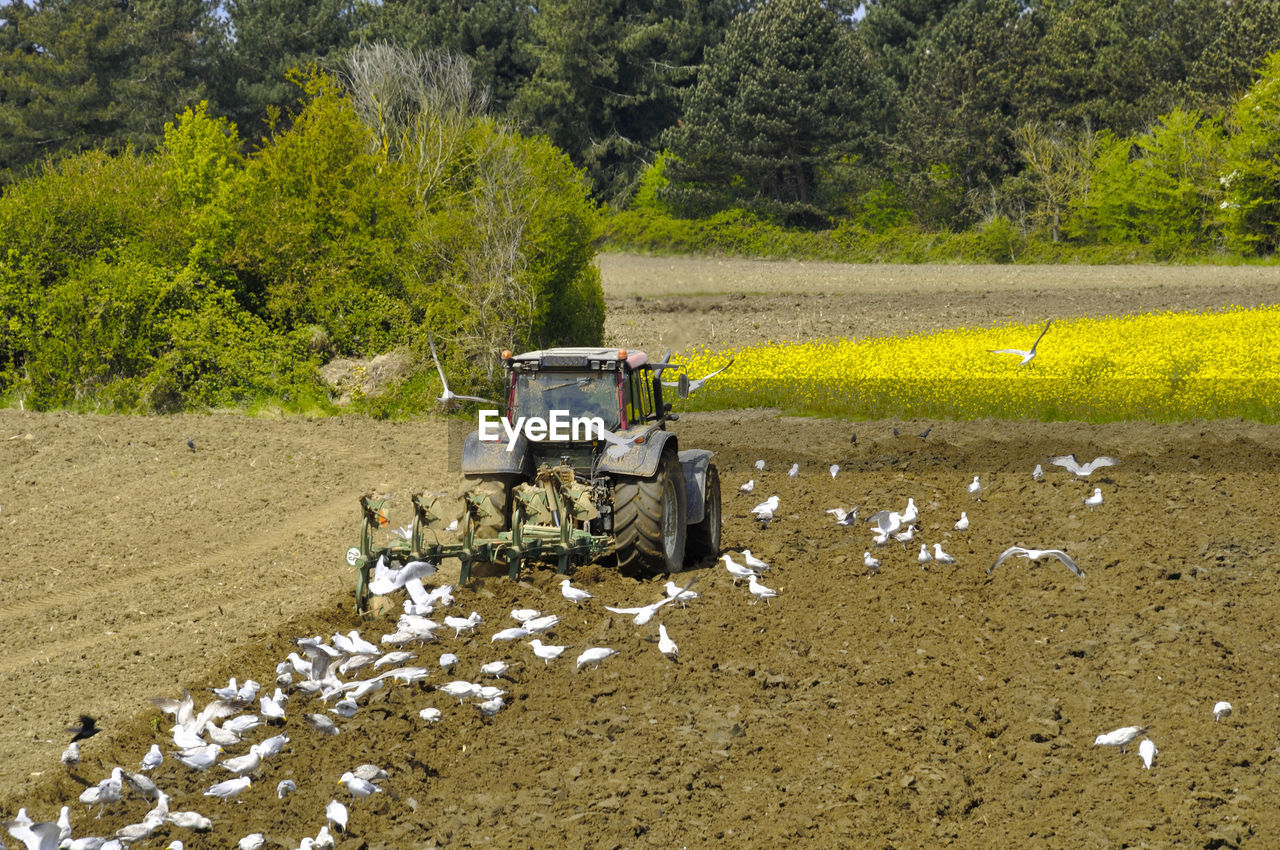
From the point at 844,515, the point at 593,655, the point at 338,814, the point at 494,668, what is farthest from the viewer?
the point at 844,515

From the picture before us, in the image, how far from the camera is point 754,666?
338 inches

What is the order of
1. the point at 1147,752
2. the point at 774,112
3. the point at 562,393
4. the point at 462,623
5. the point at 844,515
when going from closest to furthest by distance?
the point at 1147,752
the point at 462,623
the point at 562,393
the point at 844,515
the point at 774,112

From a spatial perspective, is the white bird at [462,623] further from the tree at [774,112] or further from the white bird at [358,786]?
the tree at [774,112]

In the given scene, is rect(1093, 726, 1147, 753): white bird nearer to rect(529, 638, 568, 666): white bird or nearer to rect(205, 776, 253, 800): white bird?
rect(529, 638, 568, 666): white bird

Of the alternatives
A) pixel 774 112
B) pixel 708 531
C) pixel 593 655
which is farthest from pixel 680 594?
pixel 774 112

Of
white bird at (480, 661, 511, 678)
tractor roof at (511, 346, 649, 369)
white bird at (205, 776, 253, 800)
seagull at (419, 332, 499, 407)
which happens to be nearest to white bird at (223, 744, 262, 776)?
white bird at (205, 776, 253, 800)

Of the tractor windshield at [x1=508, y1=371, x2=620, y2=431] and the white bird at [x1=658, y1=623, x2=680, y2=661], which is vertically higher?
the tractor windshield at [x1=508, y1=371, x2=620, y2=431]

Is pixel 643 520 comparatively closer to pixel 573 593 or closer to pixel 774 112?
pixel 573 593

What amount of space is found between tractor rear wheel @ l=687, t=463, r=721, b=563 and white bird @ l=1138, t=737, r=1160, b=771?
5.14 meters

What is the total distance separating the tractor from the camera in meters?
10.1

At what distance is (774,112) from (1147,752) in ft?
159

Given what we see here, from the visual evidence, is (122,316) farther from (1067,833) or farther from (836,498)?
(1067,833)

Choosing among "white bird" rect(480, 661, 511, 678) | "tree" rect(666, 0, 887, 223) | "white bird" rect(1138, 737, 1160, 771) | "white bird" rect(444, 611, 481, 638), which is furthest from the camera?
"tree" rect(666, 0, 887, 223)

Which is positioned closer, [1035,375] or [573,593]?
[573,593]
